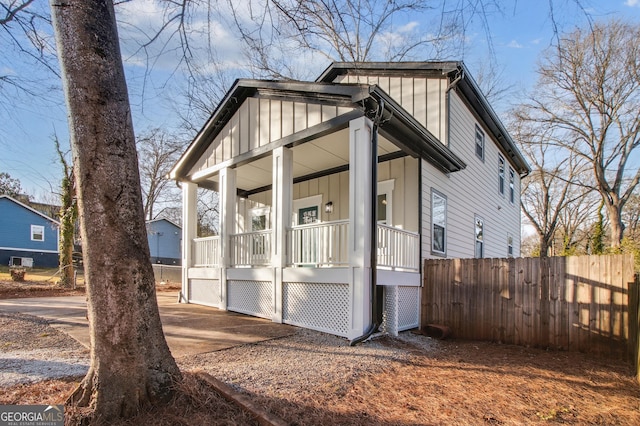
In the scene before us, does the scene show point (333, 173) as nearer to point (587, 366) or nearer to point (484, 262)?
point (484, 262)

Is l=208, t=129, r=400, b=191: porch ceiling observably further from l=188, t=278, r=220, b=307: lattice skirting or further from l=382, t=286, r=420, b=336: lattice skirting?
l=382, t=286, r=420, b=336: lattice skirting

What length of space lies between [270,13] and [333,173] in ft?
16.3

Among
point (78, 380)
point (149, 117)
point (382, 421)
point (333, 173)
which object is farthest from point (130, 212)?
point (333, 173)

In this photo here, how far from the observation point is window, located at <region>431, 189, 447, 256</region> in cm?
798

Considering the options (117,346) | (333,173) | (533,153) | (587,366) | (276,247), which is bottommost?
(587,366)

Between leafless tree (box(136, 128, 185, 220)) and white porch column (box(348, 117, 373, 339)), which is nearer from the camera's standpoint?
white porch column (box(348, 117, 373, 339))

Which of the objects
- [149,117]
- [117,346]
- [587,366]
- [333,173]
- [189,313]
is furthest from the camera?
[333,173]

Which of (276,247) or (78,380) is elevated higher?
(276,247)

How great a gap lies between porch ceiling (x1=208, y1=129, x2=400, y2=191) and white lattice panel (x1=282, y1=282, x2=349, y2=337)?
9.00 feet

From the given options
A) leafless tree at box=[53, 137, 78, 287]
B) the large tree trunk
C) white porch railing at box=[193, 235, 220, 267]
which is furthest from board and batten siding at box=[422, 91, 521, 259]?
leafless tree at box=[53, 137, 78, 287]

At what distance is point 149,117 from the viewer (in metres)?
5.52

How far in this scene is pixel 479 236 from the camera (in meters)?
10.8

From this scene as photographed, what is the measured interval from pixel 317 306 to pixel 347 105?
3379 millimetres

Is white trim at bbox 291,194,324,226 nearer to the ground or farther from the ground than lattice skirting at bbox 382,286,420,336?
farther from the ground
